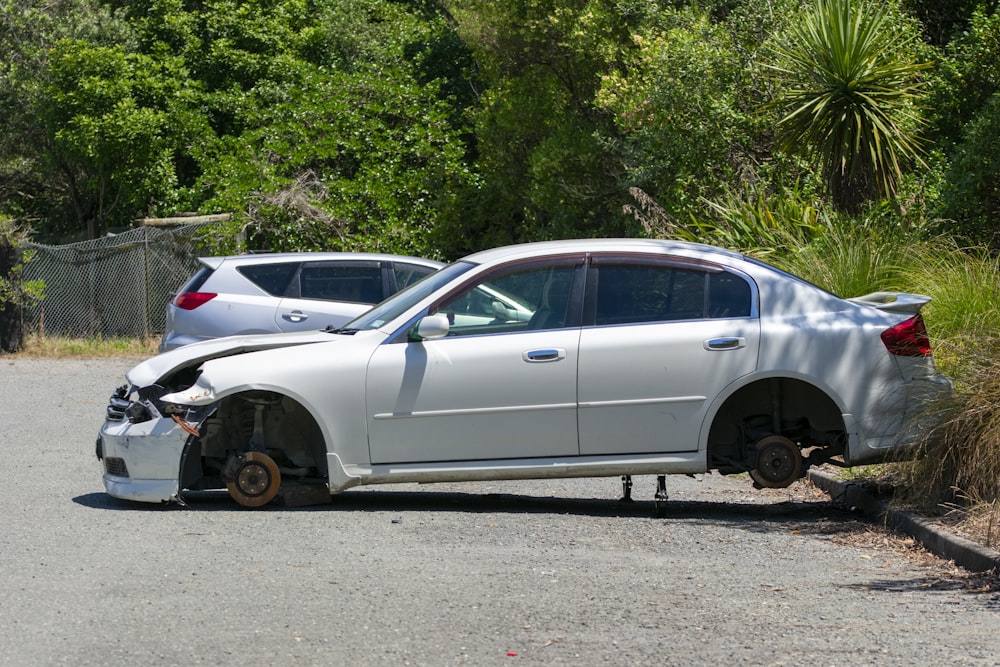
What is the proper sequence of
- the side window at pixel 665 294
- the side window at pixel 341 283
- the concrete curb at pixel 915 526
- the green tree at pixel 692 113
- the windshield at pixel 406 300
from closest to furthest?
the concrete curb at pixel 915 526 < the side window at pixel 665 294 < the windshield at pixel 406 300 < the side window at pixel 341 283 < the green tree at pixel 692 113

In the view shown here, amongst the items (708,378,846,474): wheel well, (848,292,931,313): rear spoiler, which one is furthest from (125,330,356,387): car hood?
(848,292,931,313): rear spoiler

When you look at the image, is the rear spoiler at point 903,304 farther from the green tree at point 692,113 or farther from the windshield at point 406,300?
the green tree at point 692,113

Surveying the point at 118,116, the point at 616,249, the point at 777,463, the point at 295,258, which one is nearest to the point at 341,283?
the point at 295,258

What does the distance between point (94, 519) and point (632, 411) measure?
3401 millimetres

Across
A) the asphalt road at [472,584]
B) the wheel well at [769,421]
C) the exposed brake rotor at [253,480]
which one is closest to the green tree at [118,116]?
the asphalt road at [472,584]

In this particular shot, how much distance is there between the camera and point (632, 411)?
782 cm

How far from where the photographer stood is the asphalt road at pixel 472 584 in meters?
5.10

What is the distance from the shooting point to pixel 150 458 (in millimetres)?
7930

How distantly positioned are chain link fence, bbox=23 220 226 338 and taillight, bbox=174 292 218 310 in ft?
29.4

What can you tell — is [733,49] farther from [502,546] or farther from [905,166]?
[502,546]

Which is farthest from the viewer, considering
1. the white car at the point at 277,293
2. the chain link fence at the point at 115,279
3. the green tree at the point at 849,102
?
the chain link fence at the point at 115,279

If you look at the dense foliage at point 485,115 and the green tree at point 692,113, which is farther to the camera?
the green tree at point 692,113

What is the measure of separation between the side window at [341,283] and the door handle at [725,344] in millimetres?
5931

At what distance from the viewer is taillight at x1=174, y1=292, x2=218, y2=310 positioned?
506 inches
